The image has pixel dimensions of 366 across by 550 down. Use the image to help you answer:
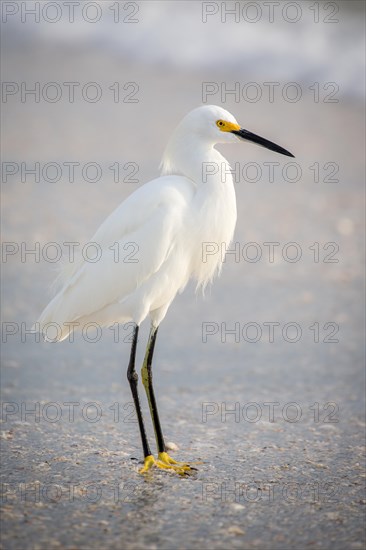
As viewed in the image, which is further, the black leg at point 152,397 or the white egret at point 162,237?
the black leg at point 152,397

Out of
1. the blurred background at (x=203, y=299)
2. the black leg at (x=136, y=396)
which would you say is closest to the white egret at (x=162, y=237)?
the black leg at (x=136, y=396)

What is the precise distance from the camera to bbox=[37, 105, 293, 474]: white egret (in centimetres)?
443

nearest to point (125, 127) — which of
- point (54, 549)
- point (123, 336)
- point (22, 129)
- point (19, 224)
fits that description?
point (22, 129)

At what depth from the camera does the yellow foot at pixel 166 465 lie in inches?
171

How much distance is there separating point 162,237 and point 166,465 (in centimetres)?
130

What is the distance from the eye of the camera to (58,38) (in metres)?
20.4

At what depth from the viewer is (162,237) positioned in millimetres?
4398

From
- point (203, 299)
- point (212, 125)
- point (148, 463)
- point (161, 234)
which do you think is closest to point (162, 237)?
point (161, 234)

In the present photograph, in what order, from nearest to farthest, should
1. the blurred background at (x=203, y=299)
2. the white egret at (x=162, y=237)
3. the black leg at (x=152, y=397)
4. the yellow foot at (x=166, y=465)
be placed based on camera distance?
the blurred background at (x=203, y=299) < the yellow foot at (x=166, y=465) < the white egret at (x=162, y=237) < the black leg at (x=152, y=397)

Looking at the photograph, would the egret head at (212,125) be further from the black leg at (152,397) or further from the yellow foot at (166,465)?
the yellow foot at (166,465)

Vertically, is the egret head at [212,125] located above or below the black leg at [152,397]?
above

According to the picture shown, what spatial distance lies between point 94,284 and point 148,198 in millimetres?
611

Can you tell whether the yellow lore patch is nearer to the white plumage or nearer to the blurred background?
the white plumage

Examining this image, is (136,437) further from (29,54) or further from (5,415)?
(29,54)
